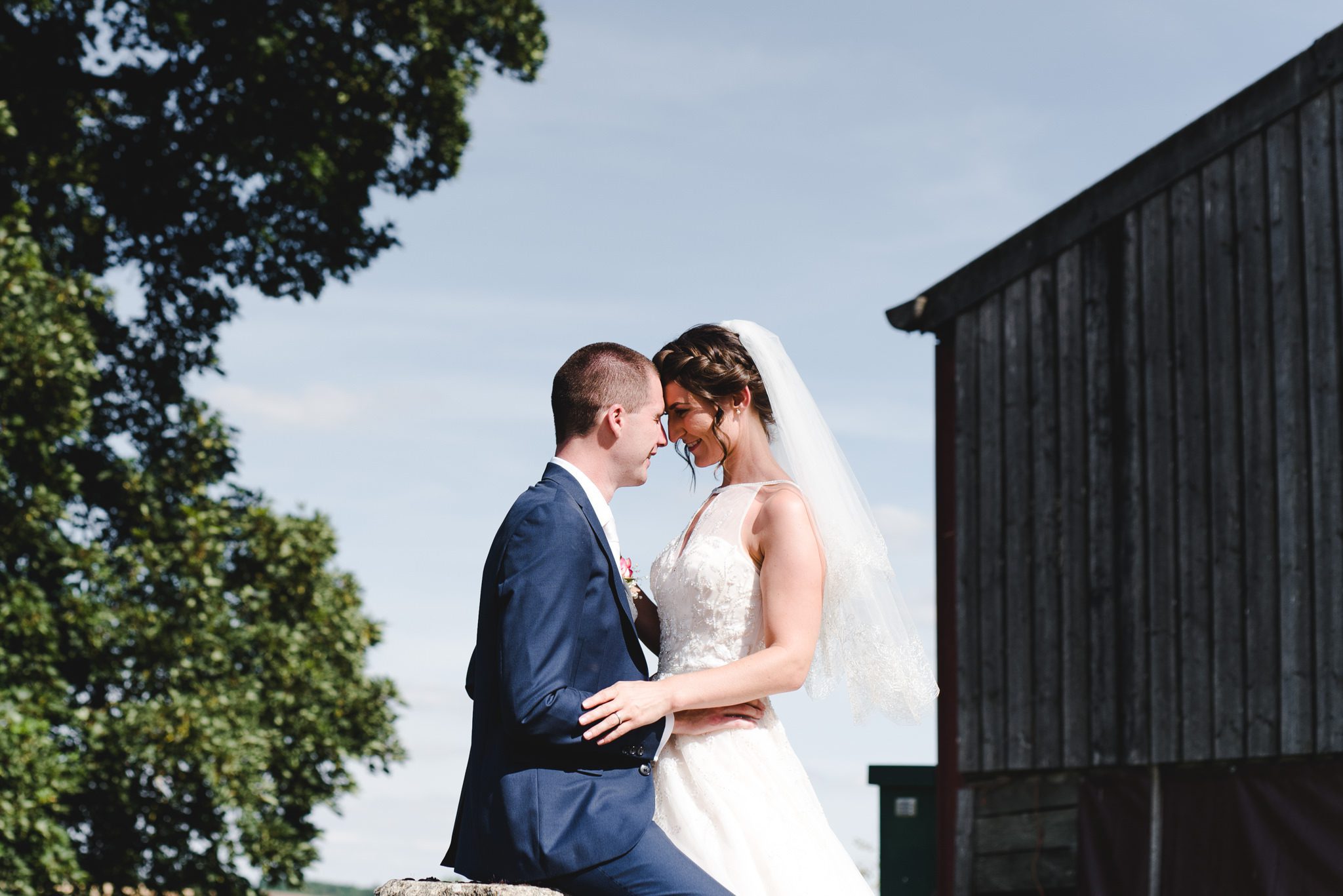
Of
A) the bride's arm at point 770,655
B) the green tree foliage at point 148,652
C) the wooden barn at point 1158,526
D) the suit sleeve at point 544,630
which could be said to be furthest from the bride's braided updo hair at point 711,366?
the green tree foliage at point 148,652

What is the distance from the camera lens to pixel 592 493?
4.00m

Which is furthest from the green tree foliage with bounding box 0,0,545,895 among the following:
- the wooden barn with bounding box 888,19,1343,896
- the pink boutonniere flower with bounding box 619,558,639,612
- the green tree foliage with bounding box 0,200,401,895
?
the pink boutonniere flower with bounding box 619,558,639,612

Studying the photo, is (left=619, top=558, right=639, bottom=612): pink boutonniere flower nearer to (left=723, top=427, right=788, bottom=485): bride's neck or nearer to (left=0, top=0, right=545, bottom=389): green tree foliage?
(left=723, top=427, right=788, bottom=485): bride's neck

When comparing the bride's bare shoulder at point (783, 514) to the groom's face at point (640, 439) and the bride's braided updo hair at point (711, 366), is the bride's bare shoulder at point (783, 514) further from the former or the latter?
the groom's face at point (640, 439)

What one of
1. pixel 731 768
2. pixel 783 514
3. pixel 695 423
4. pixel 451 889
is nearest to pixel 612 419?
pixel 783 514

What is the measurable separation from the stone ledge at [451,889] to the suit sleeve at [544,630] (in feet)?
1.20

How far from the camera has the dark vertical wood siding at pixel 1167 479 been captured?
10.4 metres

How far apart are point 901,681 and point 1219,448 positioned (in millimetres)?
6903

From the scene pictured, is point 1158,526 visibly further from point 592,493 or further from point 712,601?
point 592,493

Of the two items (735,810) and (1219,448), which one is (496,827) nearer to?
(735,810)

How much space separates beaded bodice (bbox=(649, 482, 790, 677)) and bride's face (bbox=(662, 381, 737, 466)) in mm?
283

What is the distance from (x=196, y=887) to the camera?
1399 cm

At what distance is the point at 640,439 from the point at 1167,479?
27.0 feet

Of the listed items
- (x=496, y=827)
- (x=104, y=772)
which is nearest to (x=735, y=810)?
(x=496, y=827)
